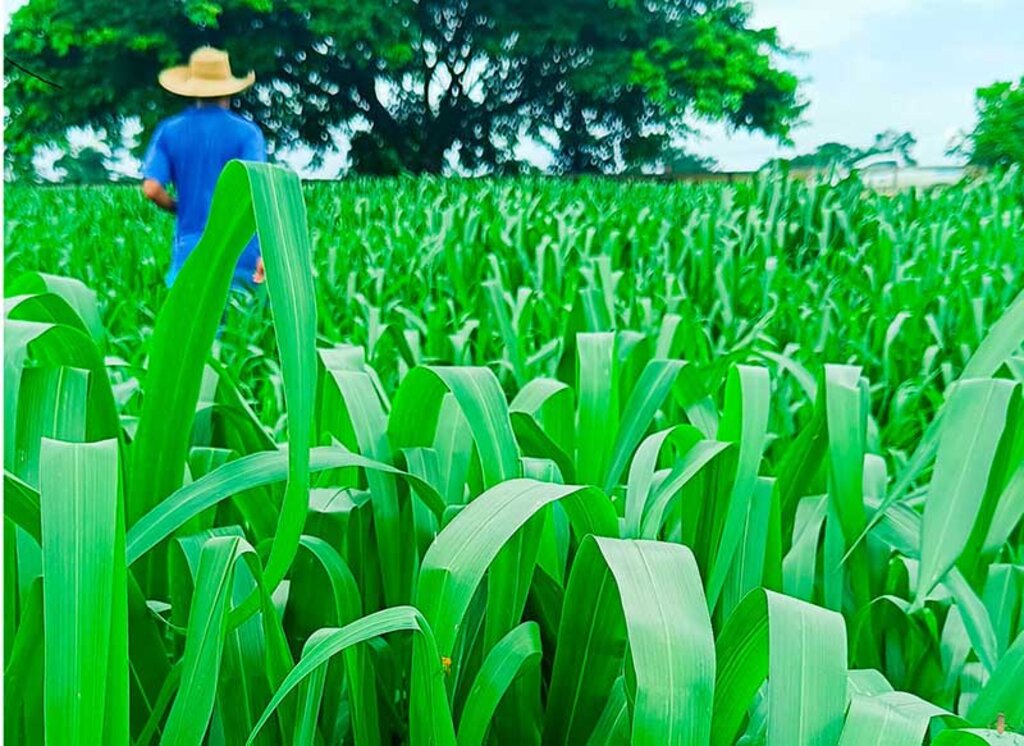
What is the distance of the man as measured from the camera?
2.70 metres

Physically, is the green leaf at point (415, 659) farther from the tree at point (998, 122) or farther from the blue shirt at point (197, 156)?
the tree at point (998, 122)

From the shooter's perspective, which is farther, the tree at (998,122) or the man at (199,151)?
the tree at (998,122)

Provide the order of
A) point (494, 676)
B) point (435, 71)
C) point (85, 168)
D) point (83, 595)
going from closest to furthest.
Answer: point (83, 595)
point (494, 676)
point (85, 168)
point (435, 71)

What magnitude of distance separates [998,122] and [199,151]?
66.0ft

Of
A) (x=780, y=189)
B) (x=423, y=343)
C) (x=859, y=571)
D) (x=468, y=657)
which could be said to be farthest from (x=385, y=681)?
(x=780, y=189)

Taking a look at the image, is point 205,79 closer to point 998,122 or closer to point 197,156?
point 197,156

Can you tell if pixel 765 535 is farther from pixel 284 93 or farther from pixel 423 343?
pixel 284 93

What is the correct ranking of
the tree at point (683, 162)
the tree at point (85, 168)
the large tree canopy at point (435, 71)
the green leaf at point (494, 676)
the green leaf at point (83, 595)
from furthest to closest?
the tree at point (683, 162) < the large tree canopy at point (435, 71) < the tree at point (85, 168) < the green leaf at point (494, 676) < the green leaf at point (83, 595)

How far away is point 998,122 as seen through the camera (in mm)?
19844

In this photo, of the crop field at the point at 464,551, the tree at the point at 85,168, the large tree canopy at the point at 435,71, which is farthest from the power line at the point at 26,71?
the large tree canopy at the point at 435,71

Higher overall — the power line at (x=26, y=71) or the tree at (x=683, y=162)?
the tree at (x=683, y=162)

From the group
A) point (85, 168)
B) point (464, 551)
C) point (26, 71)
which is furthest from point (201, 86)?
point (85, 168)

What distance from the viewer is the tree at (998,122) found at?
19.2 m

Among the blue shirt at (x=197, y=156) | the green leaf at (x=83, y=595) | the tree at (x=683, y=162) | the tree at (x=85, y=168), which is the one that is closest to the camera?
the green leaf at (x=83, y=595)
